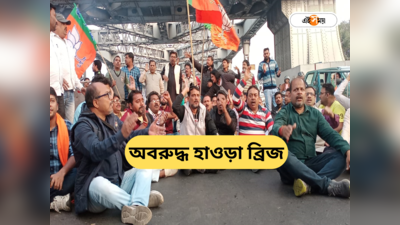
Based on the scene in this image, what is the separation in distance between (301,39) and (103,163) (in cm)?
171

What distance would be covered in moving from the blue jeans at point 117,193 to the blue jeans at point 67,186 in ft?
0.49

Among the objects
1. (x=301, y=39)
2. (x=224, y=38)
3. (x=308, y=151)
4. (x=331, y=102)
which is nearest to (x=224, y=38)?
(x=224, y=38)

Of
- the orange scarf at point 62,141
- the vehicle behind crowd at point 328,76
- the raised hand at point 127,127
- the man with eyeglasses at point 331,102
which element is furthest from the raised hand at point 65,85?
the man with eyeglasses at point 331,102

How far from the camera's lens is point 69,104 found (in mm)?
1738

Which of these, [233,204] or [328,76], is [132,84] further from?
[328,76]

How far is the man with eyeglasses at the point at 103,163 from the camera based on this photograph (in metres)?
1.69

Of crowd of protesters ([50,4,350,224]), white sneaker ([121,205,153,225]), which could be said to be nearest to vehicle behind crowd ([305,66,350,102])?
crowd of protesters ([50,4,350,224])

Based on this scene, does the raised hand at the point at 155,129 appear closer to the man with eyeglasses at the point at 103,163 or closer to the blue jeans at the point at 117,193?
the man with eyeglasses at the point at 103,163

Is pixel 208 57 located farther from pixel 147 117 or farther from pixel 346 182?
pixel 346 182

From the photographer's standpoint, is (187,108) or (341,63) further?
(187,108)

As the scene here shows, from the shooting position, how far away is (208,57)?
72.7 inches

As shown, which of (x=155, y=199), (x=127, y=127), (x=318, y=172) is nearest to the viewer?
(x=127, y=127)
